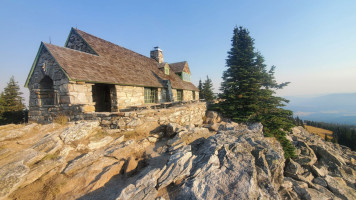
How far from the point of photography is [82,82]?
8883 mm

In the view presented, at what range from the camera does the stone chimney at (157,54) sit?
22844 millimetres

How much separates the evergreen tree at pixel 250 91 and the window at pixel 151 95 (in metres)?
7.46

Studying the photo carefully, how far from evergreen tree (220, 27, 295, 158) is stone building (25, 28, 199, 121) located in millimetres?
7058

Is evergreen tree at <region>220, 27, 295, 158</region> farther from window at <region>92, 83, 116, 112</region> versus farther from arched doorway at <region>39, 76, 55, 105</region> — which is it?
arched doorway at <region>39, 76, 55, 105</region>

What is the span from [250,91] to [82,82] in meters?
14.9

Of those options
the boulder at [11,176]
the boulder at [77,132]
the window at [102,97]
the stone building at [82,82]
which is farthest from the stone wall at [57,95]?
the boulder at [11,176]

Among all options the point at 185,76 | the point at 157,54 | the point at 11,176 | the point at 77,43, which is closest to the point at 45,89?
the point at 77,43

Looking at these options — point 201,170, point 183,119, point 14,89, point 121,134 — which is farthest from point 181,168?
point 14,89

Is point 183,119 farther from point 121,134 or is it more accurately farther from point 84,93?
point 84,93

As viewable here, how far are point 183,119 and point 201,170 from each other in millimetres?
6262

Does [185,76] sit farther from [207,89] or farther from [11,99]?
[11,99]

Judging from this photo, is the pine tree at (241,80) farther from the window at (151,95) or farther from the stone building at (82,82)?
the window at (151,95)

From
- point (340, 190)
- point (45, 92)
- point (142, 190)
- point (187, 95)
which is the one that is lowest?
point (340, 190)

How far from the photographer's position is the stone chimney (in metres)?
22.8
